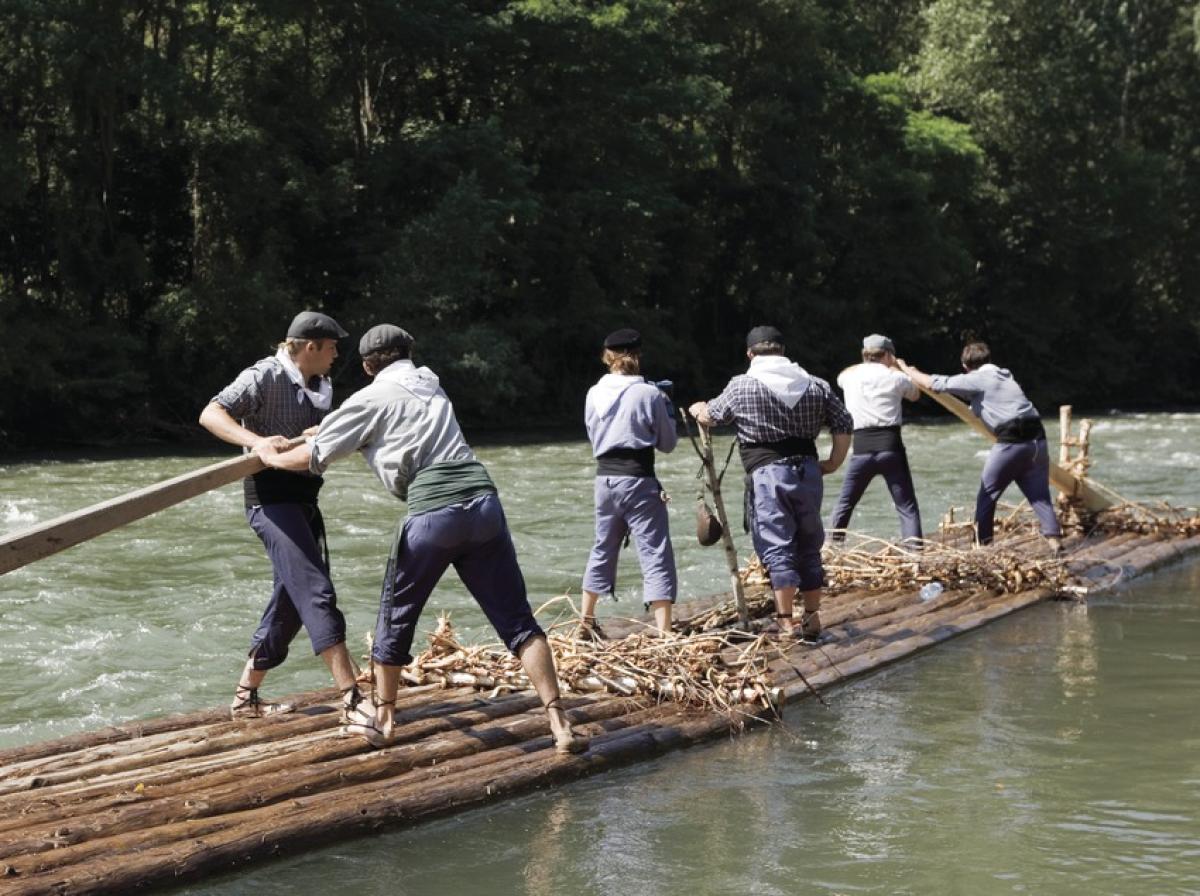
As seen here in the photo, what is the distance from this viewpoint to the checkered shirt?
6523 millimetres

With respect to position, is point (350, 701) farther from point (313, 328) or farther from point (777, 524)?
point (777, 524)

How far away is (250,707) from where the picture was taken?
22.3 ft

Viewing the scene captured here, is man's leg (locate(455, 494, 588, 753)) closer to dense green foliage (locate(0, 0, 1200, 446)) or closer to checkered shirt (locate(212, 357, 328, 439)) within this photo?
checkered shirt (locate(212, 357, 328, 439))

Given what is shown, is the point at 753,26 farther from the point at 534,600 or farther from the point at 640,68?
the point at 534,600

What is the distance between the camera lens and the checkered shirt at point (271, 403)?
257 inches

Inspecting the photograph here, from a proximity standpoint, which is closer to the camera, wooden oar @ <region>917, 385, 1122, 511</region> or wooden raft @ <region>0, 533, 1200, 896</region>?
wooden raft @ <region>0, 533, 1200, 896</region>

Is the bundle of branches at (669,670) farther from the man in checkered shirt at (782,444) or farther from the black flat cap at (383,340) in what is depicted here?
the black flat cap at (383,340)

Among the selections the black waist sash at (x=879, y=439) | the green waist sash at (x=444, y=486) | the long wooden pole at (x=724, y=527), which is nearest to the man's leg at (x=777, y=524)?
the long wooden pole at (x=724, y=527)

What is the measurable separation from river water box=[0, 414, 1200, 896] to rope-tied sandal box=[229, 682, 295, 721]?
4.33 ft

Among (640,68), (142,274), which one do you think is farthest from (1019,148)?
(142,274)

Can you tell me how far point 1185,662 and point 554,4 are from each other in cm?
2913

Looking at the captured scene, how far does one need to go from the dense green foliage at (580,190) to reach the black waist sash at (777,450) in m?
22.5

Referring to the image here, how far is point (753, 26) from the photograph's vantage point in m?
42.1

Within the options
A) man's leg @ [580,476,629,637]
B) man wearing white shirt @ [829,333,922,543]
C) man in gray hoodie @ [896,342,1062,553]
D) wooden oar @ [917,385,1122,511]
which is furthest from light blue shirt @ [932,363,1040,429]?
man's leg @ [580,476,629,637]
